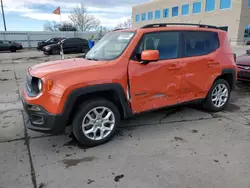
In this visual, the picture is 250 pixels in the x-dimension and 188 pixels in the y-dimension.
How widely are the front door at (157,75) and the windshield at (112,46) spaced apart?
0.25 m

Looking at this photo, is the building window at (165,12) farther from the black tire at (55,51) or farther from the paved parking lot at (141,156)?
the paved parking lot at (141,156)

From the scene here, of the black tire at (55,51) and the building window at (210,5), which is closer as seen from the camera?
the black tire at (55,51)

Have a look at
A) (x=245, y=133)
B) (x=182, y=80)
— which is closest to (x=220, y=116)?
(x=245, y=133)

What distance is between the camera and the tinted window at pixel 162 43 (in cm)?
364

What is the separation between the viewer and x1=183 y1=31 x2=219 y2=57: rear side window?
4.09 meters

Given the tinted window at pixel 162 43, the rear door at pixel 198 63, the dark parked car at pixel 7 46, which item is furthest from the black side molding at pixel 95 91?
the dark parked car at pixel 7 46

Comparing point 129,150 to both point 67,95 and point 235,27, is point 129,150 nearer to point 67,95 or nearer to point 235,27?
point 67,95

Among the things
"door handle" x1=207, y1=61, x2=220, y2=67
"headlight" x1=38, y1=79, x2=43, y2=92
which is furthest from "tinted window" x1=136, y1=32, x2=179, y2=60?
"headlight" x1=38, y1=79, x2=43, y2=92

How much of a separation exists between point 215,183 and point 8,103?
5116 millimetres

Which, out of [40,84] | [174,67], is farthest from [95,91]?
[174,67]

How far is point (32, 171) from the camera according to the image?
9.13 ft

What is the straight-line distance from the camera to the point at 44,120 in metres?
3.02

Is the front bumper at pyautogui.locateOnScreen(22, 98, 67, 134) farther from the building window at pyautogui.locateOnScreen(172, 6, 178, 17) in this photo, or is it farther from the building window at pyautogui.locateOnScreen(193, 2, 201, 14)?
the building window at pyautogui.locateOnScreen(172, 6, 178, 17)

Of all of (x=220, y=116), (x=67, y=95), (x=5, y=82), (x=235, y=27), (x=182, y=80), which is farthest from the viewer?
(x=235, y=27)
